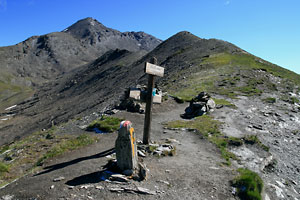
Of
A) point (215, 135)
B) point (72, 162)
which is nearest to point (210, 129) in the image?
point (215, 135)

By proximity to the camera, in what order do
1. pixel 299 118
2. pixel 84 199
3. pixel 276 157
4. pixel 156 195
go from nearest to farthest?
pixel 84 199 < pixel 156 195 < pixel 276 157 < pixel 299 118

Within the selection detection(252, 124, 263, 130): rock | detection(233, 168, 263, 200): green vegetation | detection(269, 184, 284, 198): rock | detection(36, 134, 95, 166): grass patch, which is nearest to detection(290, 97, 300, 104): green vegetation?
detection(252, 124, 263, 130): rock

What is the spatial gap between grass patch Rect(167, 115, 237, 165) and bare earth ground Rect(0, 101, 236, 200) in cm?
44

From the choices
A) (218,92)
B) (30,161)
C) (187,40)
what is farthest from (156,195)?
(187,40)

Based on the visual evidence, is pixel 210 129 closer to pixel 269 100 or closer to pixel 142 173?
pixel 142 173

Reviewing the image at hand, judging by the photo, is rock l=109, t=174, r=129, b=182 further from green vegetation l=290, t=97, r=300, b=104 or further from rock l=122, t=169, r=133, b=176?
green vegetation l=290, t=97, r=300, b=104

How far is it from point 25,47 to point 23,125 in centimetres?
14162

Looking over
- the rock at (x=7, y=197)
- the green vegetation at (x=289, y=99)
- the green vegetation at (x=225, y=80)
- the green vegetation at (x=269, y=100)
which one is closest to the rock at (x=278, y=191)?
the rock at (x=7, y=197)

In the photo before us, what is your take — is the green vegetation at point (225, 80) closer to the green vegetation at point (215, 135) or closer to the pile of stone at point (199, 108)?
the pile of stone at point (199, 108)

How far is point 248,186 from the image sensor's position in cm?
704

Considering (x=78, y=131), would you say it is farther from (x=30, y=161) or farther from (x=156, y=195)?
(x=156, y=195)

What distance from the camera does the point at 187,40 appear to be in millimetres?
67000

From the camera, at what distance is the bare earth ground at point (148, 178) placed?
6.31 meters

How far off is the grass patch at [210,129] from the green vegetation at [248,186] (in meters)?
1.84
